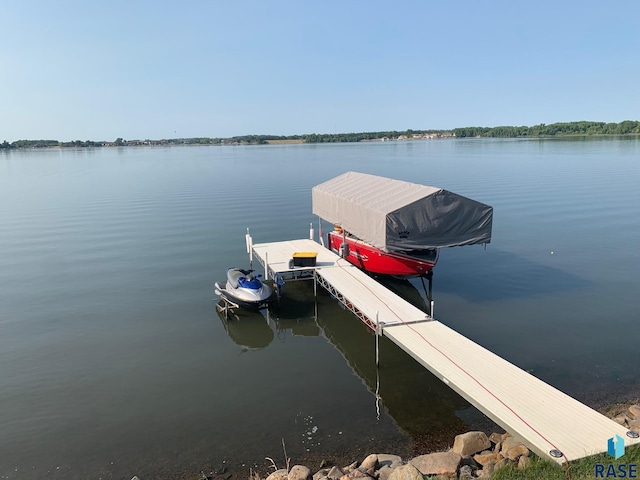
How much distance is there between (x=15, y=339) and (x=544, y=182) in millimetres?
58691

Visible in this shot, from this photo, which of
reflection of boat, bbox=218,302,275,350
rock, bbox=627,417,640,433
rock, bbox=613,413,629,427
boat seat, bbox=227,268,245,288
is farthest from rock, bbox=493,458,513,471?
boat seat, bbox=227,268,245,288

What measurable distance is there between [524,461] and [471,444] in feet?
5.58

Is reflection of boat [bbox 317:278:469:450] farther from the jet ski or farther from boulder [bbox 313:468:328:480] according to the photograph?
boulder [bbox 313:468:328:480]

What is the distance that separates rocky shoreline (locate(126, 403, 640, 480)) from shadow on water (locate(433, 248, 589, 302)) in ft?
37.9

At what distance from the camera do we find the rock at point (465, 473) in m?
9.20

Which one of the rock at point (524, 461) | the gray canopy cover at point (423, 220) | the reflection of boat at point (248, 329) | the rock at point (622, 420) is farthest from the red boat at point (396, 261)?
the rock at point (524, 461)

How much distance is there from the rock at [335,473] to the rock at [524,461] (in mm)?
3856

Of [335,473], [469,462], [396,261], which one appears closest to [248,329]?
[396,261]

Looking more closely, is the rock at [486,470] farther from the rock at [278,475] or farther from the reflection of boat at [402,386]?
the rock at [278,475]

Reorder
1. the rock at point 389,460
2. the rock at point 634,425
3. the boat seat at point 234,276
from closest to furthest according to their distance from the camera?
the rock at point 389,460, the rock at point 634,425, the boat seat at point 234,276

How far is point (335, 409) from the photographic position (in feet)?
44.3

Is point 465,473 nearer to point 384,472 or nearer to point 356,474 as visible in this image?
point 384,472

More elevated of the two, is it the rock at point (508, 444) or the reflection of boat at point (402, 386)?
the rock at point (508, 444)

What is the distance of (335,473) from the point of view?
1014 centimetres
